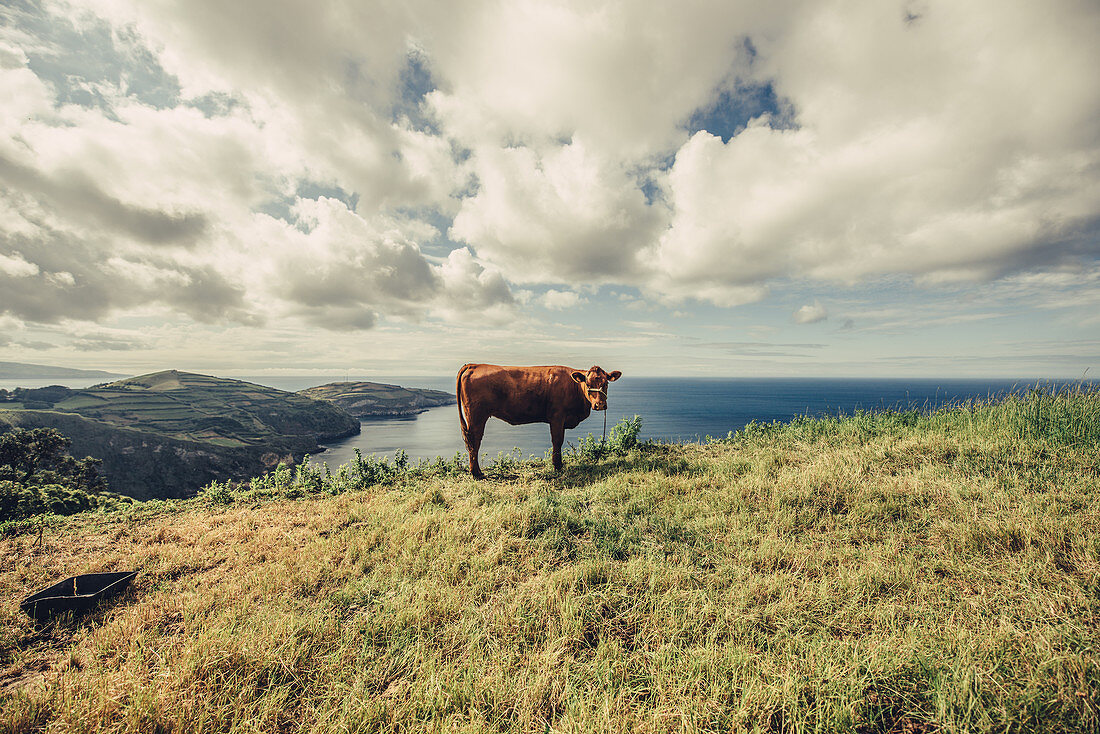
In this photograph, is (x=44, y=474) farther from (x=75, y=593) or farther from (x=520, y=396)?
(x=520, y=396)

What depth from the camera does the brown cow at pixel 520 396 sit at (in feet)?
29.0

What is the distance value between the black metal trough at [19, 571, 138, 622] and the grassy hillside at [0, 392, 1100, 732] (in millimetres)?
222

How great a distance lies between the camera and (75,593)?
444 centimetres

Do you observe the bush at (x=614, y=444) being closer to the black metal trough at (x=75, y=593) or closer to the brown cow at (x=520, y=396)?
the brown cow at (x=520, y=396)

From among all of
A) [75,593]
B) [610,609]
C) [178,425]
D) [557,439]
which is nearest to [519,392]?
[557,439]

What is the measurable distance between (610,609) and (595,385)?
518 centimetres

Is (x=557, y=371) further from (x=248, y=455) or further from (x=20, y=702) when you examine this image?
(x=248, y=455)

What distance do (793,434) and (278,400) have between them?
153063 millimetres

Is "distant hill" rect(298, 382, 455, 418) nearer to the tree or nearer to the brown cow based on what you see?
the tree

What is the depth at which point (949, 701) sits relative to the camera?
251 cm

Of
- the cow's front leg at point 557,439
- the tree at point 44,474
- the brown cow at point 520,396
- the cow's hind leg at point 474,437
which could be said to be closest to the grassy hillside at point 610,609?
the cow's hind leg at point 474,437

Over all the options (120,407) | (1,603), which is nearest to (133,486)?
(120,407)

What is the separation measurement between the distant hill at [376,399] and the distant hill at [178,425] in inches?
885

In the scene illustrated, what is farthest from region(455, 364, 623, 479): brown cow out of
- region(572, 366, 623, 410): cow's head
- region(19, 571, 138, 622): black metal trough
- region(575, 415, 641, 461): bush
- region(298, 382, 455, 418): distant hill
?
region(298, 382, 455, 418): distant hill
